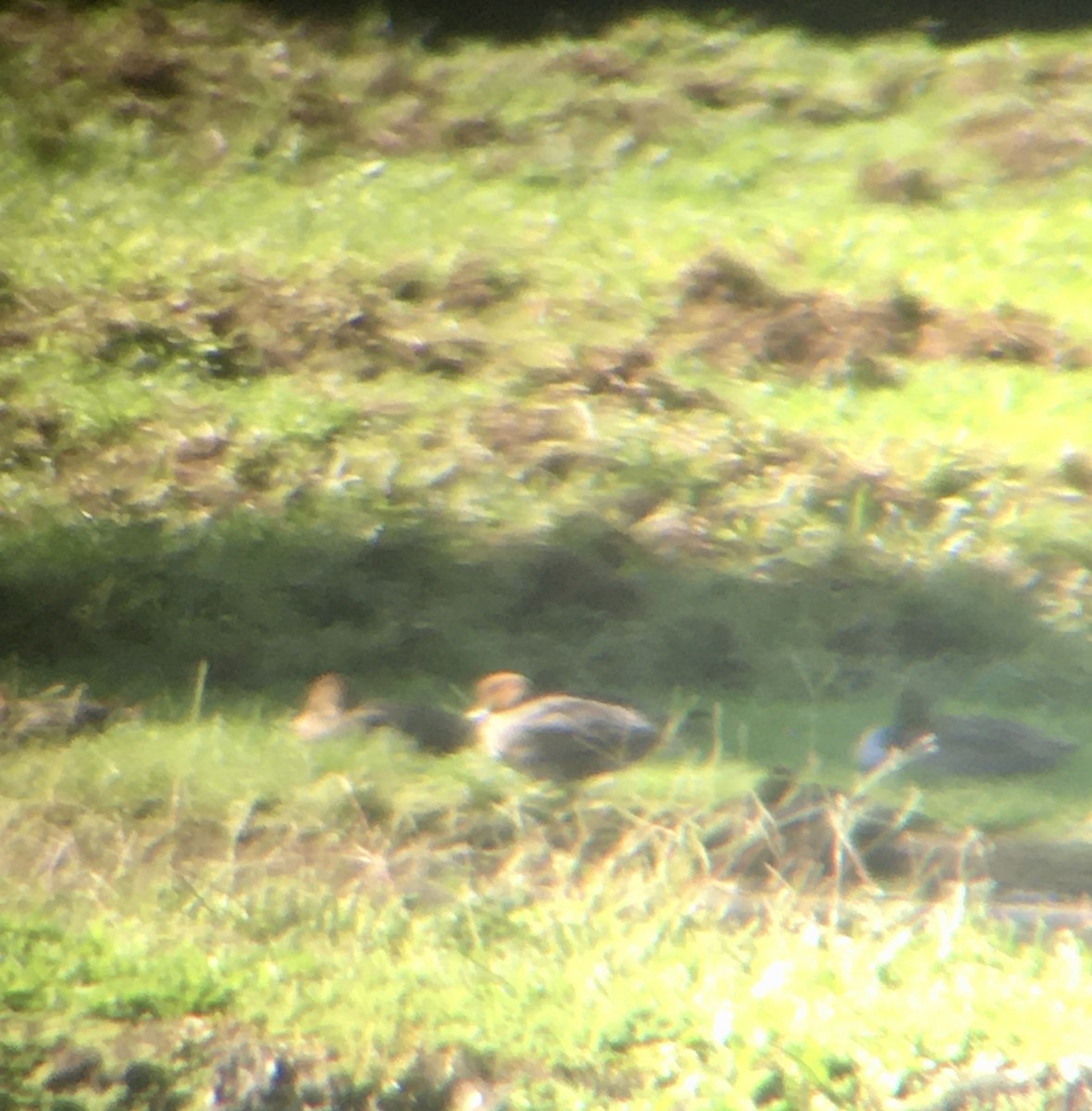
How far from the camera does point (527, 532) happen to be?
710cm

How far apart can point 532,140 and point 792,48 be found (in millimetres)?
1983

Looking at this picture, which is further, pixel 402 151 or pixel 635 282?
pixel 402 151

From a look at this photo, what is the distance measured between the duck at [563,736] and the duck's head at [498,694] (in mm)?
11

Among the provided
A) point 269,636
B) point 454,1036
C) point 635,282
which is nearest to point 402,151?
point 635,282

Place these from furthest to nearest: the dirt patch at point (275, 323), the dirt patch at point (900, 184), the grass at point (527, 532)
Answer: the dirt patch at point (900, 184), the dirt patch at point (275, 323), the grass at point (527, 532)

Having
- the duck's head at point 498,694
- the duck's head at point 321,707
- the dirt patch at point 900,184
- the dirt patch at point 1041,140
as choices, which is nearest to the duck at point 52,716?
the duck's head at point 321,707

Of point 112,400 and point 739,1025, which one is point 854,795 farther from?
point 112,400

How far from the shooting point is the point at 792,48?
34.4ft

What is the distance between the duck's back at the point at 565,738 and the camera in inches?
213

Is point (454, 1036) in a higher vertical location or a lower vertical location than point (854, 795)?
higher

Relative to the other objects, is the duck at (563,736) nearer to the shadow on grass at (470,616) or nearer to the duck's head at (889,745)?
the shadow on grass at (470,616)

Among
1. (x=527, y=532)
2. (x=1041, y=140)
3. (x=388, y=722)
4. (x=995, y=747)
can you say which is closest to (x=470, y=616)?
(x=527, y=532)

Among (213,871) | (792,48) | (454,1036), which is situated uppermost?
(792,48)

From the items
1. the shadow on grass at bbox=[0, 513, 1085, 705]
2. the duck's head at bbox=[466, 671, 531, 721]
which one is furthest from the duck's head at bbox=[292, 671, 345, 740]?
the duck's head at bbox=[466, 671, 531, 721]
